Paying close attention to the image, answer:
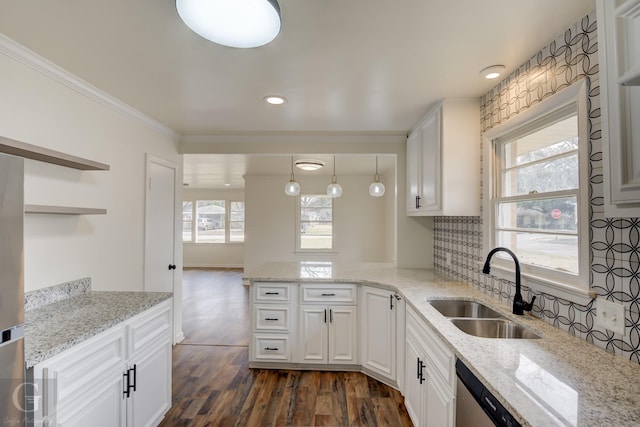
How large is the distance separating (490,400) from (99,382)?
5.91 feet

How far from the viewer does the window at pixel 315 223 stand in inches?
256

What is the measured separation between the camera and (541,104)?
1.63 metres

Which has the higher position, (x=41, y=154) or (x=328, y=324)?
(x=41, y=154)

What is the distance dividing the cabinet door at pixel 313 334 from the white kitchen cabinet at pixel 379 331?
353mm

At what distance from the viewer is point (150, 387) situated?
193 cm

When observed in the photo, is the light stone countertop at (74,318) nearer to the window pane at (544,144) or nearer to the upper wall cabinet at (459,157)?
the upper wall cabinet at (459,157)

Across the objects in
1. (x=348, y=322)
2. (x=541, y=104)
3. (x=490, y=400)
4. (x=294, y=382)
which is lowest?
(x=294, y=382)

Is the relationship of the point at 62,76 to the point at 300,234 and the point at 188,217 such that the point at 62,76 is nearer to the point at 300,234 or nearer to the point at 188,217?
the point at 300,234

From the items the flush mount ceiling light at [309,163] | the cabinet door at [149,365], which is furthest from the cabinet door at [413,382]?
the flush mount ceiling light at [309,163]

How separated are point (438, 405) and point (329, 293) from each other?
1352 millimetres

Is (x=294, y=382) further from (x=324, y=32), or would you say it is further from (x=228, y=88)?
(x=324, y=32)

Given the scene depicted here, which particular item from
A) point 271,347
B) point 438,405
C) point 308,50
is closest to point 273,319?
point 271,347

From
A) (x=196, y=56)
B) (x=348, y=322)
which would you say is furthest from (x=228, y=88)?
(x=348, y=322)

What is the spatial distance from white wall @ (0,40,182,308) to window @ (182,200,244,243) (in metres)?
5.80
